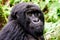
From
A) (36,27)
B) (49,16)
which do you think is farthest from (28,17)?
(49,16)

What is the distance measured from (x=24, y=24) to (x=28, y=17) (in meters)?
0.11

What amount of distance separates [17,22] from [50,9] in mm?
2606

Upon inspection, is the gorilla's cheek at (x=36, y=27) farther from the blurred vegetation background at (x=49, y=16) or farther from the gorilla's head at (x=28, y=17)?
the blurred vegetation background at (x=49, y=16)

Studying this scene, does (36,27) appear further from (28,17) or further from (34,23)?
(28,17)

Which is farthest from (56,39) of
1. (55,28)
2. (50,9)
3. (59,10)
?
(50,9)

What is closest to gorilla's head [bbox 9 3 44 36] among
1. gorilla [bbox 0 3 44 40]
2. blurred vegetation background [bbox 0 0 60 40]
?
gorilla [bbox 0 3 44 40]

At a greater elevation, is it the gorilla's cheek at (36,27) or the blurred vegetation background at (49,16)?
the gorilla's cheek at (36,27)

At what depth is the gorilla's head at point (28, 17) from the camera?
13.4ft

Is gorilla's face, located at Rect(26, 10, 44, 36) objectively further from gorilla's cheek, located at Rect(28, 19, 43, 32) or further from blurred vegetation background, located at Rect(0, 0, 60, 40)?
blurred vegetation background, located at Rect(0, 0, 60, 40)

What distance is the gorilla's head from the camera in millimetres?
4070

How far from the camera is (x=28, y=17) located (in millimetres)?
4098

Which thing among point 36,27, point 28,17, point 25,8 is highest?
point 25,8

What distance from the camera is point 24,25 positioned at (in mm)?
4113

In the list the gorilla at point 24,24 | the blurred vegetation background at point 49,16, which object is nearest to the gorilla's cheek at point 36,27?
the gorilla at point 24,24
